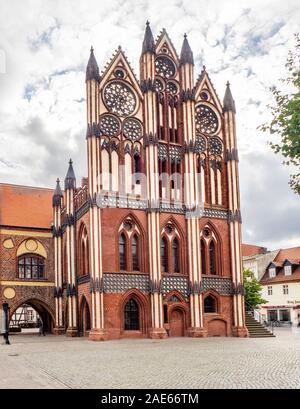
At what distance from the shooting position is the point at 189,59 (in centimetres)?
4322

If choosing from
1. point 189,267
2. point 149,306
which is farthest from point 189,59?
point 149,306

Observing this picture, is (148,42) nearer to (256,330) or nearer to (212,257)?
(212,257)

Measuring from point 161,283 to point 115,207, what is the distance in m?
6.31

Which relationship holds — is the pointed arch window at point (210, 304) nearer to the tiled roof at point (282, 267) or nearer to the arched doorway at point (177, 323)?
the arched doorway at point (177, 323)

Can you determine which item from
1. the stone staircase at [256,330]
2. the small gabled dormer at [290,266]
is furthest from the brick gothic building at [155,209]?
the small gabled dormer at [290,266]

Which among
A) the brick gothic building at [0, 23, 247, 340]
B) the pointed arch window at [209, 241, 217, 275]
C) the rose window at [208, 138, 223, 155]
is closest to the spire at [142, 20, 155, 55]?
the brick gothic building at [0, 23, 247, 340]

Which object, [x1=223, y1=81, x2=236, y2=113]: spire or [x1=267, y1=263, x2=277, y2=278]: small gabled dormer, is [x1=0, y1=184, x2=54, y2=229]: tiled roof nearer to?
[x1=223, y1=81, x2=236, y2=113]: spire

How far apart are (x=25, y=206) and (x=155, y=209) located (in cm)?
1804

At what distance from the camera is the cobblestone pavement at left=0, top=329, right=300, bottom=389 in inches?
626

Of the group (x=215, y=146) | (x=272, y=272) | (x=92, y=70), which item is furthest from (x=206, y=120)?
(x=272, y=272)

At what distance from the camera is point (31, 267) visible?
48.9m

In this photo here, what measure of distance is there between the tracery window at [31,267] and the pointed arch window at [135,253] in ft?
43.6

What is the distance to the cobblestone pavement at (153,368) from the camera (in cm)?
1591

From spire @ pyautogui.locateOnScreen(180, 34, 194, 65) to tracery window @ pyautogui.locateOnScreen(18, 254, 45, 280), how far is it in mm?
21498
